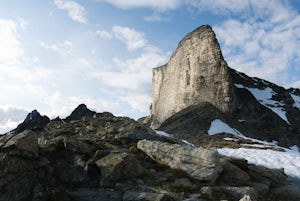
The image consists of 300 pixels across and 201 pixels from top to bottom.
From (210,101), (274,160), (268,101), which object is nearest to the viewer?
(274,160)

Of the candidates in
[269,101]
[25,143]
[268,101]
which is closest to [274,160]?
[25,143]

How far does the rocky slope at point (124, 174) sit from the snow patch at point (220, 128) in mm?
41550

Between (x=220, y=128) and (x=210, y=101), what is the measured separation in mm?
13118

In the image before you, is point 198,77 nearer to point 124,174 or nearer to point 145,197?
point 124,174

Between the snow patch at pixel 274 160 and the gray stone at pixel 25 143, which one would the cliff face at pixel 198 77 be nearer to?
the snow patch at pixel 274 160

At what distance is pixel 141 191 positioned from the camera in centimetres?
1543

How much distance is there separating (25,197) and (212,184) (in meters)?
8.09

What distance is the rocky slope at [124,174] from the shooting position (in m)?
14.7

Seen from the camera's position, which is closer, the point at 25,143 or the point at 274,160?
the point at 25,143

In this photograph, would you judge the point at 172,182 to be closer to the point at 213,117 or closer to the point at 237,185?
the point at 237,185

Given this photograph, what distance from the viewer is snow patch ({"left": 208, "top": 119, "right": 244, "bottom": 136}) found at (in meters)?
62.3

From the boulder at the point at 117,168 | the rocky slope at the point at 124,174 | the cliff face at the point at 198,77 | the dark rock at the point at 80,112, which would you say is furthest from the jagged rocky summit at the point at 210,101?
the boulder at the point at 117,168

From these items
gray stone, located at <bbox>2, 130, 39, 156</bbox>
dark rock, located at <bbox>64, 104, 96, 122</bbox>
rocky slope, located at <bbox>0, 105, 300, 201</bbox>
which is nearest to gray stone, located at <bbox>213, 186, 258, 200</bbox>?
rocky slope, located at <bbox>0, 105, 300, 201</bbox>

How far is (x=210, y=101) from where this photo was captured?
7631cm
